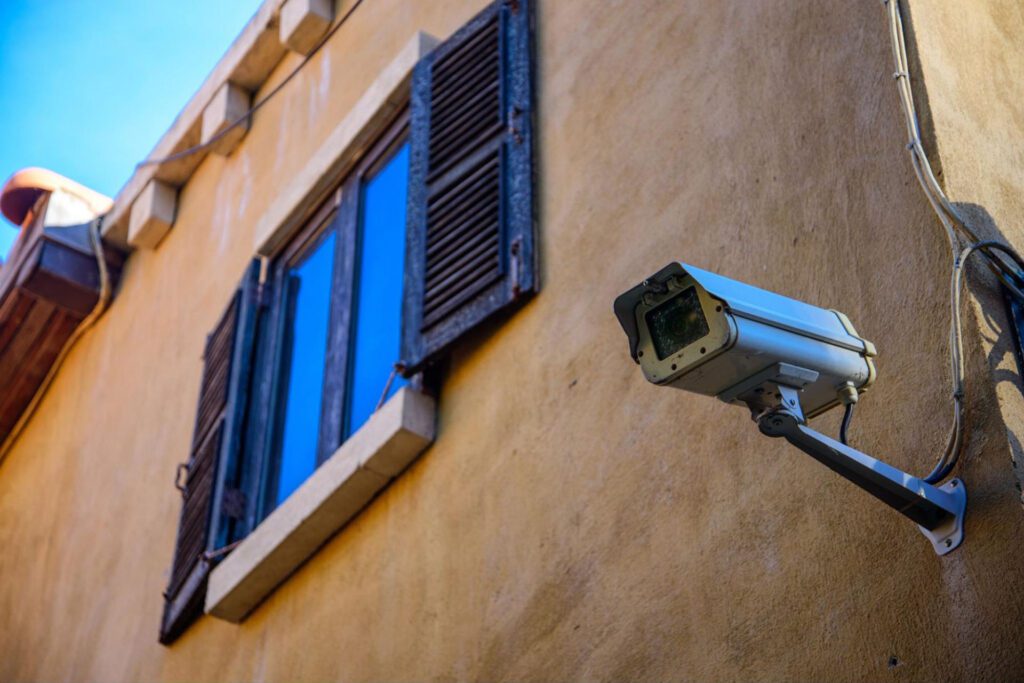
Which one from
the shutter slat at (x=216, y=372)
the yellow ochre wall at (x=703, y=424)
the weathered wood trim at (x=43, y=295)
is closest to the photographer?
the yellow ochre wall at (x=703, y=424)

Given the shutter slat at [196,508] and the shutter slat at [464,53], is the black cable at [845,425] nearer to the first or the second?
the shutter slat at [464,53]

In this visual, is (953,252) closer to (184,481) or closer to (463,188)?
(463,188)

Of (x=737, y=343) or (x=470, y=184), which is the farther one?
(x=470, y=184)

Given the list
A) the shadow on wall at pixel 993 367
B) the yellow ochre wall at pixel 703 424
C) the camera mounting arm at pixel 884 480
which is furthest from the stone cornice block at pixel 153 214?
the camera mounting arm at pixel 884 480

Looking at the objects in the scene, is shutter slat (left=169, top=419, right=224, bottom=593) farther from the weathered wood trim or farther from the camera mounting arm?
the camera mounting arm

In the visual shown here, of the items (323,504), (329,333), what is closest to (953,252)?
(323,504)

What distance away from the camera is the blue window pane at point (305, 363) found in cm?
572

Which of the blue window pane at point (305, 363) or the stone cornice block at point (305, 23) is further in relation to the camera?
the stone cornice block at point (305, 23)

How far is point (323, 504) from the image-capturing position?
4.91m

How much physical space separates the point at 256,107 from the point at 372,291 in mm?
2542

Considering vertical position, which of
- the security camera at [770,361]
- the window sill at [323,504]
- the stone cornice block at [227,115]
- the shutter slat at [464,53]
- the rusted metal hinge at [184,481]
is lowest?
the security camera at [770,361]

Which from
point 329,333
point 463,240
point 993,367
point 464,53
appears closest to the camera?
point 993,367

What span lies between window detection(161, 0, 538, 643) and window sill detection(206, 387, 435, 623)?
0.04 m

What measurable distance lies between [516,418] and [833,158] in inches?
48.3
